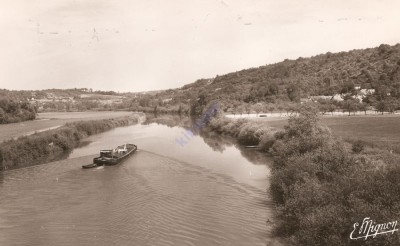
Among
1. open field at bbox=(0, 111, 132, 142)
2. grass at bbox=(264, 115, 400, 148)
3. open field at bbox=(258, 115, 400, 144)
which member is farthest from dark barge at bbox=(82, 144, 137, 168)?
open field at bbox=(258, 115, 400, 144)

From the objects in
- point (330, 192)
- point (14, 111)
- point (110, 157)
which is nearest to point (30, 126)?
point (14, 111)

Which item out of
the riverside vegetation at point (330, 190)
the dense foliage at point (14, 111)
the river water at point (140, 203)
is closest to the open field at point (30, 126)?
the dense foliage at point (14, 111)

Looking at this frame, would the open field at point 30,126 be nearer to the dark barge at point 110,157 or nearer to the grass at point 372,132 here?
the dark barge at point 110,157

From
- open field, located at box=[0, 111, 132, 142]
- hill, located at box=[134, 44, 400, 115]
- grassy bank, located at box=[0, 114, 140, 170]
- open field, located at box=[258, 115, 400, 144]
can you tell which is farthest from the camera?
hill, located at box=[134, 44, 400, 115]

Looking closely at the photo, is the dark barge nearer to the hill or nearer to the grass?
the grass

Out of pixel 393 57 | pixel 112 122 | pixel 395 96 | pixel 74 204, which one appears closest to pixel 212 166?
pixel 74 204

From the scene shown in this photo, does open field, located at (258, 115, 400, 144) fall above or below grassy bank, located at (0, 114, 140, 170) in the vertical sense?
above

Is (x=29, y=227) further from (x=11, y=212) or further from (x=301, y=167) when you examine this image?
(x=301, y=167)
